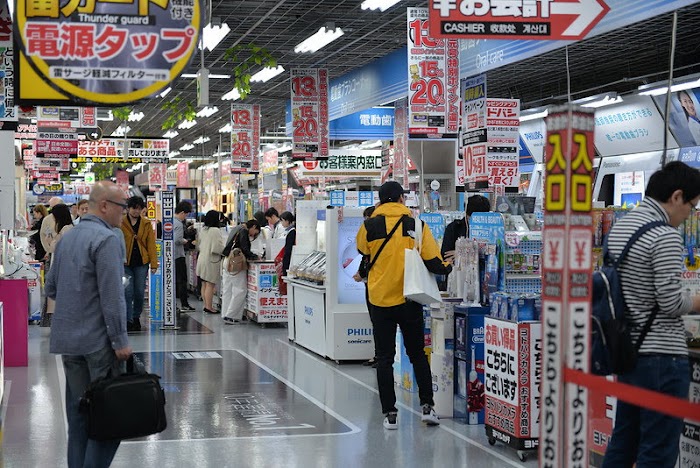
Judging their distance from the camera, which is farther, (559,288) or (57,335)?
(57,335)

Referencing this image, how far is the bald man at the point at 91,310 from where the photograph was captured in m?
4.56

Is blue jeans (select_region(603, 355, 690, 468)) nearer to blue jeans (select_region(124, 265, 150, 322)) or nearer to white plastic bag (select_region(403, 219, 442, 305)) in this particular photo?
white plastic bag (select_region(403, 219, 442, 305))

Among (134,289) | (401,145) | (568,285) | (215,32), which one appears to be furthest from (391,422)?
(401,145)

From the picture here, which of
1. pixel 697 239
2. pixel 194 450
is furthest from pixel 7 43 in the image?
pixel 697 239

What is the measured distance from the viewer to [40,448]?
6.13 meters

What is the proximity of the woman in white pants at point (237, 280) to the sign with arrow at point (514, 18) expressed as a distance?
26.5ft

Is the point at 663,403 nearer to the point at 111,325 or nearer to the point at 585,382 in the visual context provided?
the point at 585,382

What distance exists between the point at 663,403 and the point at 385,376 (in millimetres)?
4103

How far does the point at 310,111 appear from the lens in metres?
17.2

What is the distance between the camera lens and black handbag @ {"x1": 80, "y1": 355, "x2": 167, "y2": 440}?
4.46 m

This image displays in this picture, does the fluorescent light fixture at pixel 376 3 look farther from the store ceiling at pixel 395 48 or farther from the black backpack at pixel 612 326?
the black backpack at pixel 612 326

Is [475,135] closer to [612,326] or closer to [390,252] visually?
[390,252]

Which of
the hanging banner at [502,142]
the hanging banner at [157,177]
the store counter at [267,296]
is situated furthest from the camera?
the hanging banner at [157,177]

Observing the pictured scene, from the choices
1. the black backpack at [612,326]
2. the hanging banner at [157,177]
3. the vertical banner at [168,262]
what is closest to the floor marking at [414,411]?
the black backpack at [612,326]
